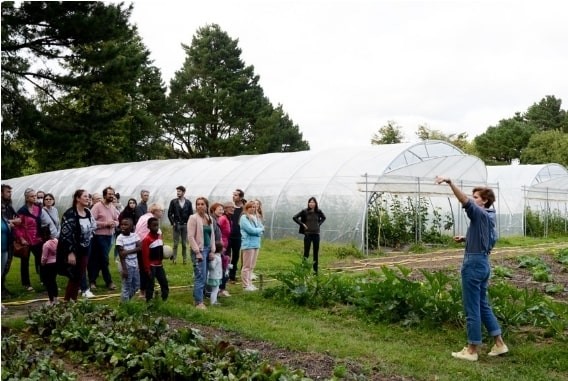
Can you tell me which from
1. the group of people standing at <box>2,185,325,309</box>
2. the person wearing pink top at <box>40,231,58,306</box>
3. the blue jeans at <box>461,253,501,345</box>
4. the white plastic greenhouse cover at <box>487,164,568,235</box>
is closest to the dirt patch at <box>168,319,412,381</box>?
the blue jeans at <box>461,253,501,345</box>

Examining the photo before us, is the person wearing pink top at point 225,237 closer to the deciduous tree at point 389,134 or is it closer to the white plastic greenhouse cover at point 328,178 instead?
the white plastic greenhouse cover at point 328,178

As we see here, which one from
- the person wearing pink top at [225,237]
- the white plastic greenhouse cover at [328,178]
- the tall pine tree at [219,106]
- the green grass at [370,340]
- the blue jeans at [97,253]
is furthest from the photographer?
the tall pine tree at [219,106]

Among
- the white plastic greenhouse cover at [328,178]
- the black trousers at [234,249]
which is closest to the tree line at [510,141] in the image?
the white plastic greenhouse cover at [328,178]

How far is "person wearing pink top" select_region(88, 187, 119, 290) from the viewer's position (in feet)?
31.4

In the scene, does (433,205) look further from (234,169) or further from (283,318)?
(283,318)

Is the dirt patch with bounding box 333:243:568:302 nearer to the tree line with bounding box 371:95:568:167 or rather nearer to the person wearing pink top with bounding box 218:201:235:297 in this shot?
the person wearing pink top with bounding box 218:201:235:297

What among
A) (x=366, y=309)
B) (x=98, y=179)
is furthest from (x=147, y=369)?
(x=98, y=179)

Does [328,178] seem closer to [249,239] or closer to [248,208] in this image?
[248,208]

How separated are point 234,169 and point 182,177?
2.51 metres

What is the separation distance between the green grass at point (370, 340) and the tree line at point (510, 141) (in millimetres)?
41642

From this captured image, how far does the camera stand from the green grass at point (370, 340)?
5.42 m

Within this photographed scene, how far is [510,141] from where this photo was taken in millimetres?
53031

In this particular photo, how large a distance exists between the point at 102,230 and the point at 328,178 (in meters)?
9.46

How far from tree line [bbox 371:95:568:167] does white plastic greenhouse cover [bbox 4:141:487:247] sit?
1115 inches
